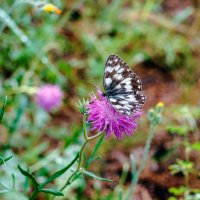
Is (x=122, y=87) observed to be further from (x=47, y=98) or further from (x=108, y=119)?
(x=47, y=98)

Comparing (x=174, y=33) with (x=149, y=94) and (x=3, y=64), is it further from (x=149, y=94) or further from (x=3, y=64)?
(x=3, y=64)

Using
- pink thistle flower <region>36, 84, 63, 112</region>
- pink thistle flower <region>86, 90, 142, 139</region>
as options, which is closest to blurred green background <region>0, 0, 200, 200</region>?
pink thistle flower <region>36, 84, 63, 112</region>

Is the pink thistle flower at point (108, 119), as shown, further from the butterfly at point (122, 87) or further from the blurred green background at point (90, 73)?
the blurred green background at point (90, 73)

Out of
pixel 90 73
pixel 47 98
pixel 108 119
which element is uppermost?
pixel 90 73

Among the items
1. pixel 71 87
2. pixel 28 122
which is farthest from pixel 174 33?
pixel 28 122

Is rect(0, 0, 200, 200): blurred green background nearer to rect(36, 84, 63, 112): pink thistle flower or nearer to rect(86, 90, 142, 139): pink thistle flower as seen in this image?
rect(36, 84, 63, 112): pink thistle flower

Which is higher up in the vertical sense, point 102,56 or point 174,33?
point 174,33

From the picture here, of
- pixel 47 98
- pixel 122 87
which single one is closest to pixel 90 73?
pixel 47 98

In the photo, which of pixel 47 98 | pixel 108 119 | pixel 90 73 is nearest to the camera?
pixel 108 119
